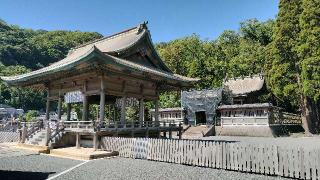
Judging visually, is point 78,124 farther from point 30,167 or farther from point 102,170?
point 102,170

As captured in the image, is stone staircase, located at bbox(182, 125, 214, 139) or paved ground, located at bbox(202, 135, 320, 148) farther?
stone staircase, located at bbox(182, 125, 214, 139)

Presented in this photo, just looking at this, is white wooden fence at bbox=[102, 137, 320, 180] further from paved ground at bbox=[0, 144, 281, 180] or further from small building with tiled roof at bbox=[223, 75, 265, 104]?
small building with tiled roof at bbox=[223, 75, 265, 104]

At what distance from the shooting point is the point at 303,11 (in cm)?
3406

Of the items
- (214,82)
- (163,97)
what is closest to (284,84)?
(214,82)

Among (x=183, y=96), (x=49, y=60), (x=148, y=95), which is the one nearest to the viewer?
(x=148, y=95)

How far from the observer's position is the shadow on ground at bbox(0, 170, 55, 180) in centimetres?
1052

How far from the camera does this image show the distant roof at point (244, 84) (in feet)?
149

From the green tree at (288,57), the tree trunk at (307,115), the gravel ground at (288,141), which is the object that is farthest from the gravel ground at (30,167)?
the tree trunk at (307,115)

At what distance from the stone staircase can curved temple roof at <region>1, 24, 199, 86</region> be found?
1427cm

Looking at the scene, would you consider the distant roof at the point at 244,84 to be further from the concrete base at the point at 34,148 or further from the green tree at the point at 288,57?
the concrete base at the point at 34,148

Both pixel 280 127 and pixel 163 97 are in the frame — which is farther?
pixel 163 97

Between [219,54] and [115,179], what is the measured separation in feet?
177

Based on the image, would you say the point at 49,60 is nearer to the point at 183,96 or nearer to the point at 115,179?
the point at 183,96

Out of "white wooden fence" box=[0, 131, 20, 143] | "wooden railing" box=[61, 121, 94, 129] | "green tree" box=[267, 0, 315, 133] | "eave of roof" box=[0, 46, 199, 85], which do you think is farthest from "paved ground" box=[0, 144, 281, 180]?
"green tree" box=[267, 0, 315, 133]
